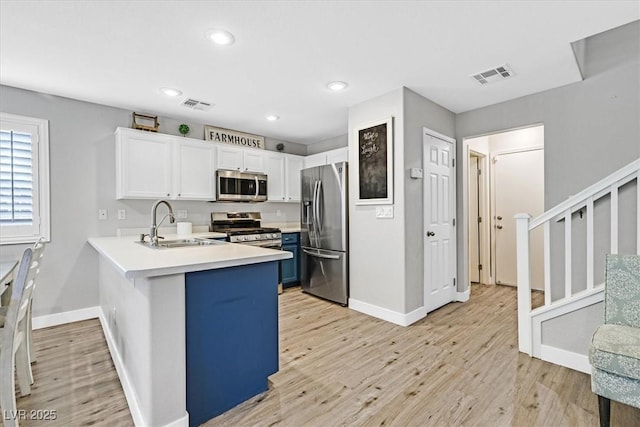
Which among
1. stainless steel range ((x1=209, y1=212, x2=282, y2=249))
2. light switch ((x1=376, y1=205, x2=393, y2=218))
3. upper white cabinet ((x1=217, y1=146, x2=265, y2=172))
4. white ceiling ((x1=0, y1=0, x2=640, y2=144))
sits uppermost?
white ceiling ((x1=0, y1=0, x2=640, y2=144))

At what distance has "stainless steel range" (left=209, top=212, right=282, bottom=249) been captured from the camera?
402 cm

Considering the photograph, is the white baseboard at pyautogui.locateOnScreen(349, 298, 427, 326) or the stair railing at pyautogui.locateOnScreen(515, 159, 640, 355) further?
the white baseboard at pyautogui.locateOnScreen(349, 298, 427, 326)

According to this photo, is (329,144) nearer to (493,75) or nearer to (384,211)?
(384,211)

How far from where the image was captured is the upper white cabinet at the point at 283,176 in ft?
15.8

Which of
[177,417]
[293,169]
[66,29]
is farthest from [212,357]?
[293,169]

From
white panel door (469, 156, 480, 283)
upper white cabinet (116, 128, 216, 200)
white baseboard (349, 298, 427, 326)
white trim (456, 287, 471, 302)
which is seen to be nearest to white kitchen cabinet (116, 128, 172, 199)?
upper white cabinet (116, 128, 216, 200)

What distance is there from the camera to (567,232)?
2.28 m

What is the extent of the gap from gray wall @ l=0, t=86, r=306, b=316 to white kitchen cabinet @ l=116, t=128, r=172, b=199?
0.66ft

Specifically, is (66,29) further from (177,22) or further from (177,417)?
(177,417)

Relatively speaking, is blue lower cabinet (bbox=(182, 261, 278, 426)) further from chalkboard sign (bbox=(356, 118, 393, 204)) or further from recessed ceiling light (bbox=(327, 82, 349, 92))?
recessed ceiling light (bbox=(327, 82, 349, 92))

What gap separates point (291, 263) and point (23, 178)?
316 centimetres

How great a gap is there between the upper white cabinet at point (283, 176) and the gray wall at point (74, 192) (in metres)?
1.87

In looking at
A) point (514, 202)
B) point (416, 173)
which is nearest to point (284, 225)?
point (416, 173)

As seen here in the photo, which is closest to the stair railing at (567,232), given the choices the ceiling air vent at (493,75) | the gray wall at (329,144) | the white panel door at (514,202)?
the ceiling air vent at (493,75)
